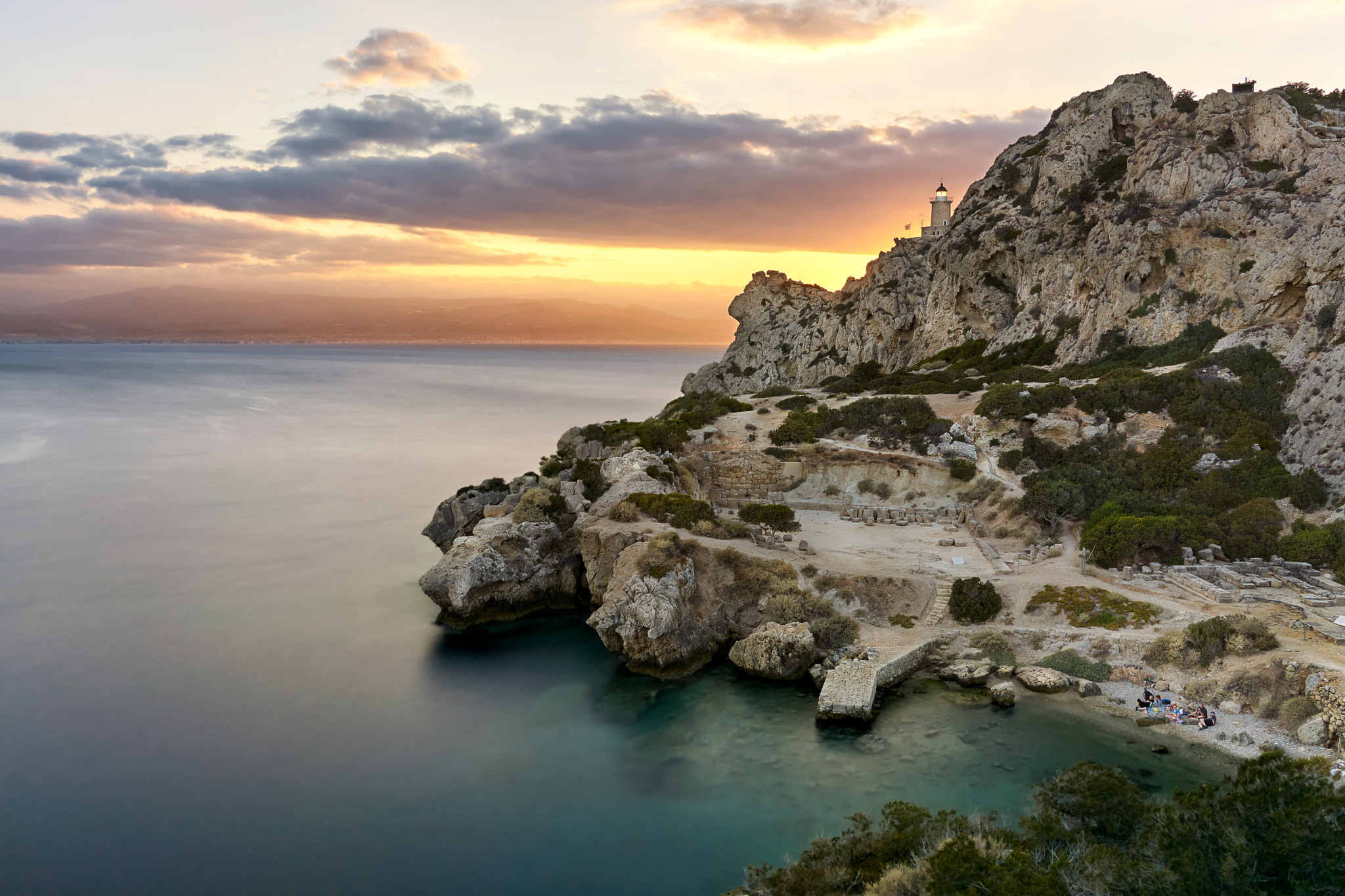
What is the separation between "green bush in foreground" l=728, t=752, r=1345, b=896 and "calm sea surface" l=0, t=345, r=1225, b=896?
456cm

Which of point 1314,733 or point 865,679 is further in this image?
point 865,679

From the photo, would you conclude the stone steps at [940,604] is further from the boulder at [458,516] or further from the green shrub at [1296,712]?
the boulder at [458,516]

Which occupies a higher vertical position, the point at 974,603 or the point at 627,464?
the point at 627,464

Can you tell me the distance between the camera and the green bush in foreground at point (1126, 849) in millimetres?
10539

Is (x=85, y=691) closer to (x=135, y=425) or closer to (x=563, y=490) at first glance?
(x=563, y=490)

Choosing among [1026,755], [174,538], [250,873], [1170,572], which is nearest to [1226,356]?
[1170,572]

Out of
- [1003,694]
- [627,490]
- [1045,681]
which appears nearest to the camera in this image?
[1003,694]

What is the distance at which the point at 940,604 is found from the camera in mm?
28484

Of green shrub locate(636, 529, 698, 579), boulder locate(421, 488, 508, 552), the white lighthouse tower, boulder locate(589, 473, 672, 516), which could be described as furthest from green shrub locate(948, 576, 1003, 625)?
the white lighthouse tower

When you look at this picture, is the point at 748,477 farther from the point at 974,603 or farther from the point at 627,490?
the point at 974,603

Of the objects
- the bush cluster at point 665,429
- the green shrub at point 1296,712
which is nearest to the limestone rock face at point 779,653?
the green shrub at point 1296,712

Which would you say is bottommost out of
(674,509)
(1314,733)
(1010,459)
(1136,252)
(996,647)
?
(996,647)

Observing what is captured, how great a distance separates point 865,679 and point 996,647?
218 inches

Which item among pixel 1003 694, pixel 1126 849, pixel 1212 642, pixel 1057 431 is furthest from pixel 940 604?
pixel 1057 431
